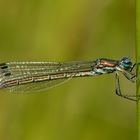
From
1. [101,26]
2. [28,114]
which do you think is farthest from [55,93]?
[101,26]

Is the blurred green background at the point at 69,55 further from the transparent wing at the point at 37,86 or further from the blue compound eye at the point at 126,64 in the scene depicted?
the blue compound eye at the point at 126,64

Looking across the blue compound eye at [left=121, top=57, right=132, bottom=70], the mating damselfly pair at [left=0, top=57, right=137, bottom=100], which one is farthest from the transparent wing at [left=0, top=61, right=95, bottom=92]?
the blue compound eye at [left=121, top=57, right=132, bottom=70]

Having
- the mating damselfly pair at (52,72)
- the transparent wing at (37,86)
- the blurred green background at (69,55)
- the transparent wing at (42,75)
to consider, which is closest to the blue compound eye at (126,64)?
the mating damselfly pair at (52,72)

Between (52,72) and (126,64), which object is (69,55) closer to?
(52,72)

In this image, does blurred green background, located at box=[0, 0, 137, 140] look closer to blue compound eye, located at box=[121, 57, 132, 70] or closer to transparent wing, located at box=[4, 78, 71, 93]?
transparent wing, located at box=[4, 78, 71, 93]

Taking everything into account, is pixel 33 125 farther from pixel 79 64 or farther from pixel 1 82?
pixel 79 64
